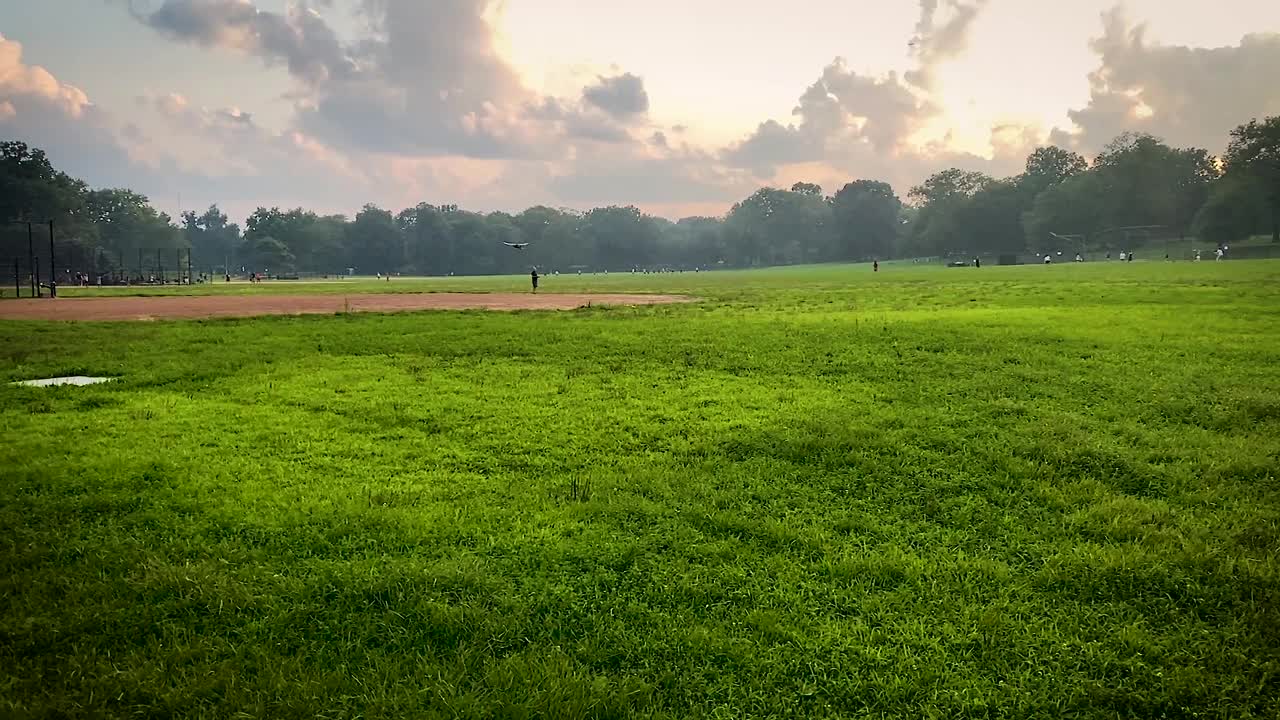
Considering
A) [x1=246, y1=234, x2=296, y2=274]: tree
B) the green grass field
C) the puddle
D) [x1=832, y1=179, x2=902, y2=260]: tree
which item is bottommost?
the green grass field

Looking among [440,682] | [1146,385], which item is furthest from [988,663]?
[1146,385]

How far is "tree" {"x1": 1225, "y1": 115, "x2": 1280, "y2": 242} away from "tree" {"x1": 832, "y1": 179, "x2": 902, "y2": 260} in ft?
197

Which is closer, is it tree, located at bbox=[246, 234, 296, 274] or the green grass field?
the green grass field

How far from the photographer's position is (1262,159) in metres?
89.2

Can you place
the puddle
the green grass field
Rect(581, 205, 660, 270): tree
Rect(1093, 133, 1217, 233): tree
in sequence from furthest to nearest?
Rect(581, 205, 660, 270): tree < Rect(1093, 133, 1217, 233): tree < the puddle < the green grass field

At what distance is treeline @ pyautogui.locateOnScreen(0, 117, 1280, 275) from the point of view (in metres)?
92.1

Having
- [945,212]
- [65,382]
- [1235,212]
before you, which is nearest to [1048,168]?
[945,212]

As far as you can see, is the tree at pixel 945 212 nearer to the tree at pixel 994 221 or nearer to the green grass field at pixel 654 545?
the tree at pixel 994 221

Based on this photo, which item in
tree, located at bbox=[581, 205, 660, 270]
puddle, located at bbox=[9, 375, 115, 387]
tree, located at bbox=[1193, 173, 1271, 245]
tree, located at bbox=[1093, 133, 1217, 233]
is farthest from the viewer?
tree, located at bbox=[581, 205, 660, 270]

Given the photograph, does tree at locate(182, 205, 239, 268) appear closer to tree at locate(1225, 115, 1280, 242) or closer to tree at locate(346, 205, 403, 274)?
tree at locate(346, 205, 403, 274)

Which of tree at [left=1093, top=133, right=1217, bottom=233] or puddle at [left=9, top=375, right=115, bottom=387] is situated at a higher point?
tree at [left=1093, top=133, right=1217, bottom=233]

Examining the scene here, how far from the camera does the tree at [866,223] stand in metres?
149

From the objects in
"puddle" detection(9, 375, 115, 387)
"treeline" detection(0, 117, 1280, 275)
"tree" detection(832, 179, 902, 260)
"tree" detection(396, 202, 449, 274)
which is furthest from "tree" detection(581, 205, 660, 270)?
"puddle" detection(9, 375, 115, 387)

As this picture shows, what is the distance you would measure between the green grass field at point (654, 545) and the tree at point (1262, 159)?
3890 inches
